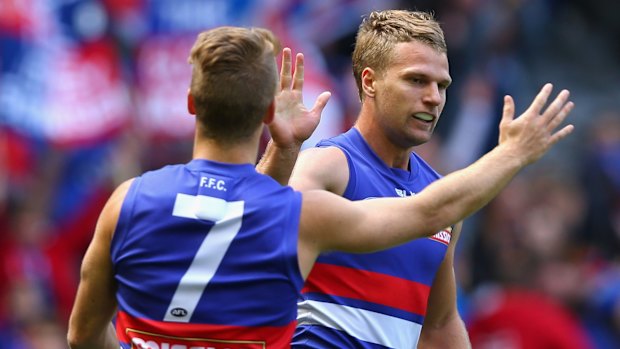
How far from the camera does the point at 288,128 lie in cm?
536

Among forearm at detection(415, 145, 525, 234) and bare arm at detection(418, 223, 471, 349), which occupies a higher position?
forearm at detection(415, 145, 525, 234)

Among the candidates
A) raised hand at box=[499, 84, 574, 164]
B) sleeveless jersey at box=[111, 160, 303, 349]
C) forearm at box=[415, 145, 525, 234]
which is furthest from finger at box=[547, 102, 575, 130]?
sleeveless jersey at box=[111, 160, 303, 349]

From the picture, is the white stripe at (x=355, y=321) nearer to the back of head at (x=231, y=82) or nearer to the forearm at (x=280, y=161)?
the forearm at (x=280, y=161)

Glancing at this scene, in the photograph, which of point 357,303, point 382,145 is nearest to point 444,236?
Answer: point 382,145

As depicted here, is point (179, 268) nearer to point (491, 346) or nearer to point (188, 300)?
point (188, 300)

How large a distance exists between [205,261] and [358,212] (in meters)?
0.55

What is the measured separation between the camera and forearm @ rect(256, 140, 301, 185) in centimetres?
538

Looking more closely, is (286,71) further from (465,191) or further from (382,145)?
(465,191)

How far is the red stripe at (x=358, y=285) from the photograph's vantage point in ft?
18.9

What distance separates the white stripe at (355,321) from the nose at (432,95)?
3.14ft

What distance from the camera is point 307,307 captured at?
5789mm

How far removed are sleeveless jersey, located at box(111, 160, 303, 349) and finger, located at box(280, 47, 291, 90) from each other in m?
0.96

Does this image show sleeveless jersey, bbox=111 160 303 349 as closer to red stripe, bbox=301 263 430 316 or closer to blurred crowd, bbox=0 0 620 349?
red stripe, bbox=301 263 430 316

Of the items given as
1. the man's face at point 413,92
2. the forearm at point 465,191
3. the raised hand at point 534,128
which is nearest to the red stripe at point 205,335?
the forearm at point 465,191
